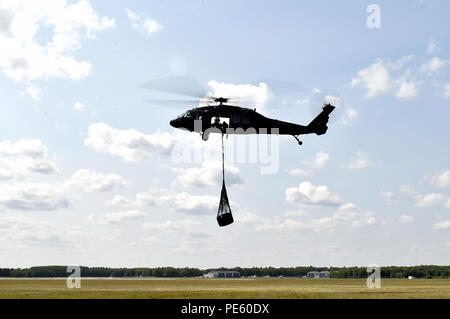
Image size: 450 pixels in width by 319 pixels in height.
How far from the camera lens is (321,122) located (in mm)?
52594

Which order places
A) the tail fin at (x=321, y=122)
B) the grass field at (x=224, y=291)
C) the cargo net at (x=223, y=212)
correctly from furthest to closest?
the tail fin at (x=321, y=122) → the grass field at (x=224, y=291) → the cargo net at (x=223, y=212)

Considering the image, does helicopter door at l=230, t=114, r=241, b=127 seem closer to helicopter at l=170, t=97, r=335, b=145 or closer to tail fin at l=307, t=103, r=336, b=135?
helicopter at l=170, t=97, r=335, b=145

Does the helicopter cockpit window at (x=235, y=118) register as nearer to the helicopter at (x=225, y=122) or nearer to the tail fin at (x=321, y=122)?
the helicopter at (x=225, y=122)

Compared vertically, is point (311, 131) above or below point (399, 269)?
above

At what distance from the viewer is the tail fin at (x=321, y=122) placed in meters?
52.0

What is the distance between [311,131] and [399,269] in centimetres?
14197

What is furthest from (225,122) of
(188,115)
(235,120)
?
(188,115)

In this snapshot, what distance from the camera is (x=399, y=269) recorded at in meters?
178

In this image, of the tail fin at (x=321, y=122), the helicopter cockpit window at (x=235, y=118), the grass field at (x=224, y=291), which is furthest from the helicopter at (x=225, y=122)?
the grass field at (x=224, y=291)
